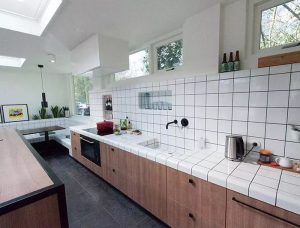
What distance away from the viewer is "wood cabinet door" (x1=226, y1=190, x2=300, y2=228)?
83 centimetres

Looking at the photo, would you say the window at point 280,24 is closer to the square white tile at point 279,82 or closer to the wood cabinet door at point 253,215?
the square white tile at point 279,82

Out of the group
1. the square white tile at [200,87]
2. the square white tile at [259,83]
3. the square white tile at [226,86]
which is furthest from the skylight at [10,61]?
the square white tile at [259,83]

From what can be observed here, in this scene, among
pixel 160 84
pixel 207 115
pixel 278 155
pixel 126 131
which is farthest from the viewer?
pixel 126 131

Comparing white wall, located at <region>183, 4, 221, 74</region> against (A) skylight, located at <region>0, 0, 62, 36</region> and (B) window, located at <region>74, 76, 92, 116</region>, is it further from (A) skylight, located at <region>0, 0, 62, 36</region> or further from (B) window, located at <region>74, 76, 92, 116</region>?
(B) window, located at <region>74, 76, 92, 116</region>

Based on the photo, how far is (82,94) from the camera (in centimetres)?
449

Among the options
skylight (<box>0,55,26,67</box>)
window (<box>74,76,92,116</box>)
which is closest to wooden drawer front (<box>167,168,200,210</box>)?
window (<box>74,76,92,116</box>)

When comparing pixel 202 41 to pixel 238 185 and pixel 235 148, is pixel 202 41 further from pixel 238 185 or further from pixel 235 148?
pixel 238 185

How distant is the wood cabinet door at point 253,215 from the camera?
0.83 m

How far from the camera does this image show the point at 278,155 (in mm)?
1246

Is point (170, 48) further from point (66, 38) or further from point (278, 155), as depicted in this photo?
point (278, 155)

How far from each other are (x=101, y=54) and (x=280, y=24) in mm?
1914

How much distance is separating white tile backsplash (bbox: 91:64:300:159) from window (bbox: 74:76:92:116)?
2591 mm

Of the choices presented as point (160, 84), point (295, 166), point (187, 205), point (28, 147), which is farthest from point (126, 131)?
point (295, 166)

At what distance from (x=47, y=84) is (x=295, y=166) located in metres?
5.67
